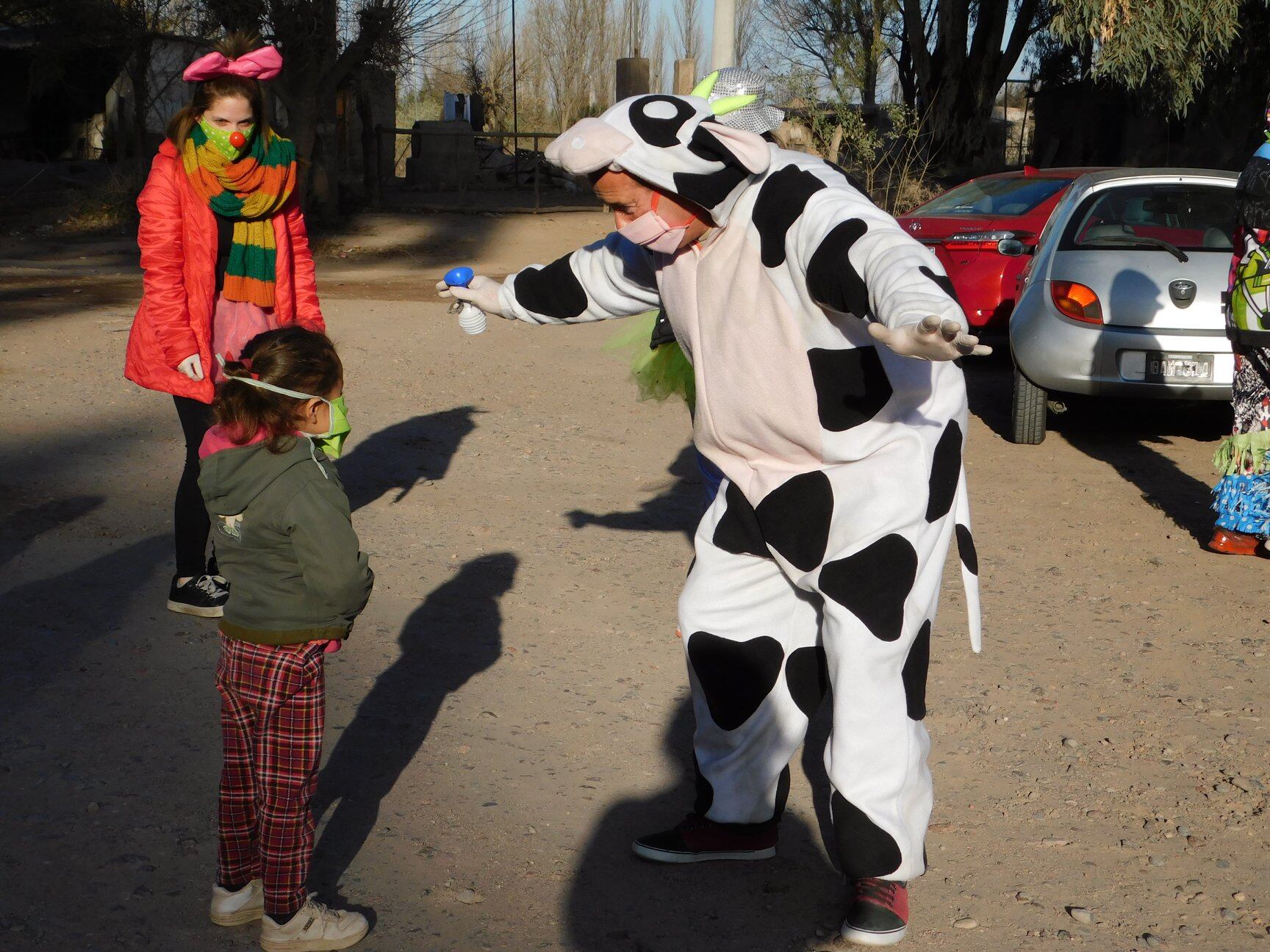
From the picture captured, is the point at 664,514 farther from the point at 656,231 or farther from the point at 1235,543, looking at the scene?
the point at 656,231

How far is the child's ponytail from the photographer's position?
273 cm

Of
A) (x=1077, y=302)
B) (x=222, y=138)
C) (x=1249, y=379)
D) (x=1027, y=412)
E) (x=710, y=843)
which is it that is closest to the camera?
(x=710, y=843)

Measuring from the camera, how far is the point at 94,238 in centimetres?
2036

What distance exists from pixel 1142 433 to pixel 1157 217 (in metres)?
1.38

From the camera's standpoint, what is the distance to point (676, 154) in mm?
2727

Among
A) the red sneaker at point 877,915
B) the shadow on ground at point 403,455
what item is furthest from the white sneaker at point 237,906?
the shadow on ground at point 403,455

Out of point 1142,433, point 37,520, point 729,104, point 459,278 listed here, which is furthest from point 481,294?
point 1142,433

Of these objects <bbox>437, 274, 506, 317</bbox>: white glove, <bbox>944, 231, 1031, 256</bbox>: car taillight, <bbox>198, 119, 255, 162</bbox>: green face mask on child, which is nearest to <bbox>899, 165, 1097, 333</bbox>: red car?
<bbox>944, 231, 1031, 256</bbox>: car taillight

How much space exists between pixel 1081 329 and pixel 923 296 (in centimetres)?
543

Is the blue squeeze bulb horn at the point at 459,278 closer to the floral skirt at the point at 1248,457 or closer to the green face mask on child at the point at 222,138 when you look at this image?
the green face mask on child at the point at 222,138

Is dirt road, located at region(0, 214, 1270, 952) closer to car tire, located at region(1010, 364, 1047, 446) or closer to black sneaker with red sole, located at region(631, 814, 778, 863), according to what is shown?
Answer: black sneaker with red sole, located at region(631, 814, 778, 863)

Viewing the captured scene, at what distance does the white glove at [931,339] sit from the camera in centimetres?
221

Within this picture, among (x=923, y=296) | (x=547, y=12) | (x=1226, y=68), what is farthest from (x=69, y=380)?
(x=547, y=12)

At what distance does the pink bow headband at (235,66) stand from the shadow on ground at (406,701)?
205 centimetres
